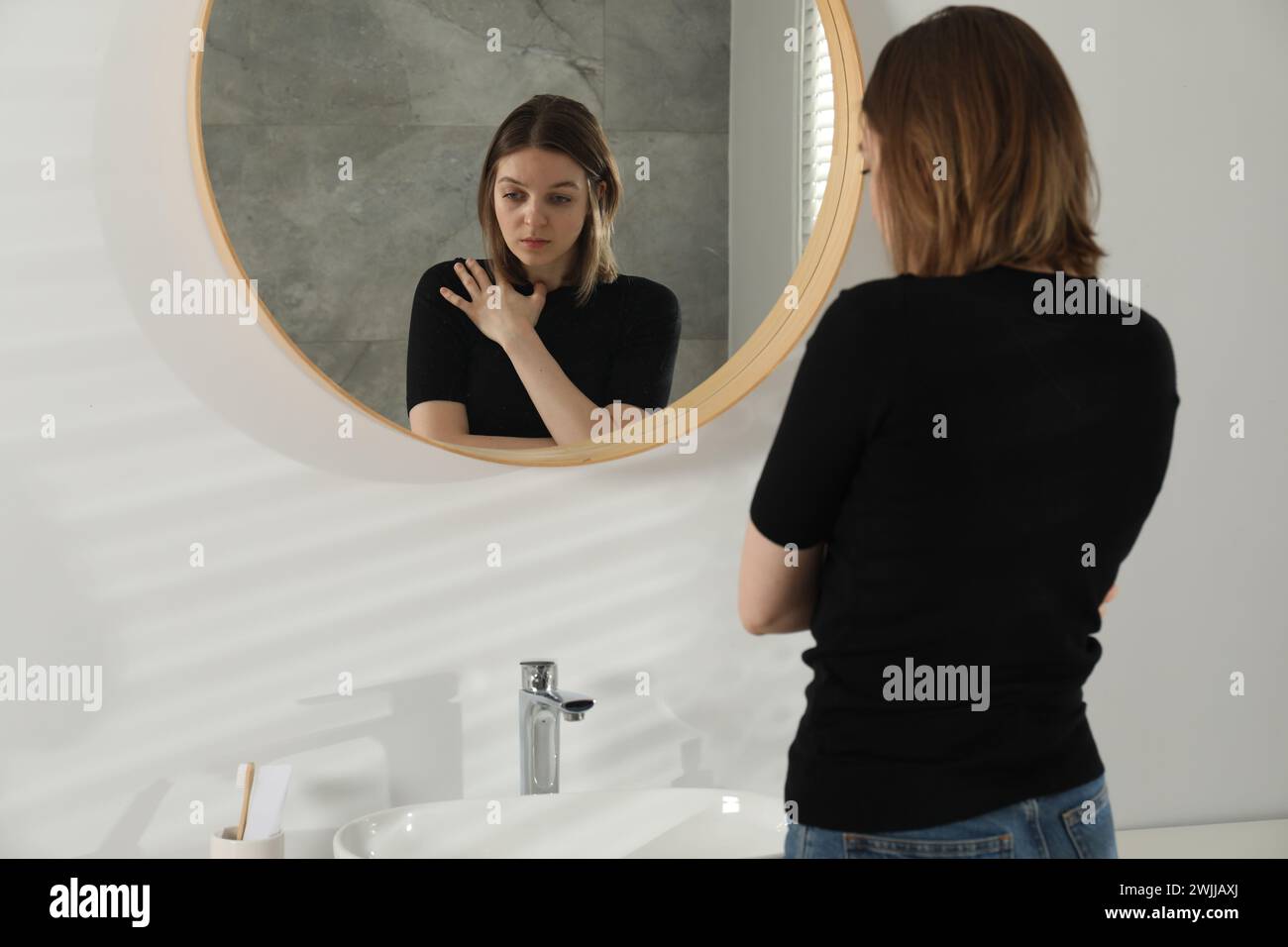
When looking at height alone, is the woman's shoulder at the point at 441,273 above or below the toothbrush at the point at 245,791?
above

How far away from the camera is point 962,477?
0.79 metres

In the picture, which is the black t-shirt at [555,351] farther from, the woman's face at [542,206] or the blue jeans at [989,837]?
the blue jeans at [989,837]

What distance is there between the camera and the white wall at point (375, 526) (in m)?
1.10

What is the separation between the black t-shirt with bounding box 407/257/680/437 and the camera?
118 centimetres

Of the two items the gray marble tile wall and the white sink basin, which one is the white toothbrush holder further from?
the gray marble tile wall

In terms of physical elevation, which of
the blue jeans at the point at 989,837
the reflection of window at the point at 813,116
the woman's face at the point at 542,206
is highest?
the reflection of window at the point at 813,116

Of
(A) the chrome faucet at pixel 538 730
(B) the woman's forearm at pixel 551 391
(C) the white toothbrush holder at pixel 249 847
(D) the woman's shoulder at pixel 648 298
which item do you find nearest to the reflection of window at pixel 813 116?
(D) the woman's shoulder at pixel 648 298

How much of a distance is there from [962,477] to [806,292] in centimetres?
54

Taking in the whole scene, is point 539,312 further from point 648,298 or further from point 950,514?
point 950,514

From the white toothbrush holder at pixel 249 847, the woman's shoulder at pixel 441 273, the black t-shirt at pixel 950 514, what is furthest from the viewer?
the woman's shoulder at pixel 441 273

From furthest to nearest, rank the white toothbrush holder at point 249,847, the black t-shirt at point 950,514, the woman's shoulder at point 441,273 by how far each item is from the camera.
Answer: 1. the woman's shoulder at point 441,273
2. the white toothbrush holder at point 249,847
3. the black t-shirt at point 950,514

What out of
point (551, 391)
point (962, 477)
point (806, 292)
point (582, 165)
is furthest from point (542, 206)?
point (962, 477)

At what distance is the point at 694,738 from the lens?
1285 millimetres
